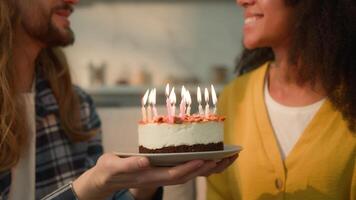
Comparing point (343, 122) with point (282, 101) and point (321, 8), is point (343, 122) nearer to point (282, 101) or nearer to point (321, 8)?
point (282, 101)

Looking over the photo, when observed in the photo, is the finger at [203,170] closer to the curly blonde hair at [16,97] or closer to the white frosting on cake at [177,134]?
the white frosting on cake at [177,134]

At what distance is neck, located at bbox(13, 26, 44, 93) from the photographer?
1646mm

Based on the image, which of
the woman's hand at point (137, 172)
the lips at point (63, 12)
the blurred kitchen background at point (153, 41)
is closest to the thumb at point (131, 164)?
the woman's hand at point (137, 172)

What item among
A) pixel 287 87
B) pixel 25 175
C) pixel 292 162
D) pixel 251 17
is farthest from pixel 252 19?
pixel 25 175

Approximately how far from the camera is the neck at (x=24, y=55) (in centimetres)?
165

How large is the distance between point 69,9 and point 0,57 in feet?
0.89

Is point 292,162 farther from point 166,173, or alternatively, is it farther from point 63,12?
point 63,12

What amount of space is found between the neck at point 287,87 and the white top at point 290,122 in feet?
0.08

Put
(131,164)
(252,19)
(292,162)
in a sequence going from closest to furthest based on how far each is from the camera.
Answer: (131,164), (292,162), (252,19)

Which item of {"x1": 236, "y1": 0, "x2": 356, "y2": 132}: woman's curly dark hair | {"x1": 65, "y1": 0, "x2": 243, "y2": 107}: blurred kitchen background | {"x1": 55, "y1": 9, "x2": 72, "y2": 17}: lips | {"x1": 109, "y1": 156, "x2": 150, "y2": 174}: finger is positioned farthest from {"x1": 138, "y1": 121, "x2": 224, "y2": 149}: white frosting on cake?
{"x1": 65, "y1": 0, "x2": 243, "y2": 107}: blurred kitchen background

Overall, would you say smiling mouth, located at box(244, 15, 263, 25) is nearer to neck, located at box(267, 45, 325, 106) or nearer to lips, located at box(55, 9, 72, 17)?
neck, located at box(267, 45, 325, 106)

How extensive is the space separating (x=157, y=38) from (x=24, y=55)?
2.22 metres

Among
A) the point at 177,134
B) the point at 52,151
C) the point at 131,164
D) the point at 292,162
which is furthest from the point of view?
the point at 52,151

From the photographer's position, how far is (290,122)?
148cm
